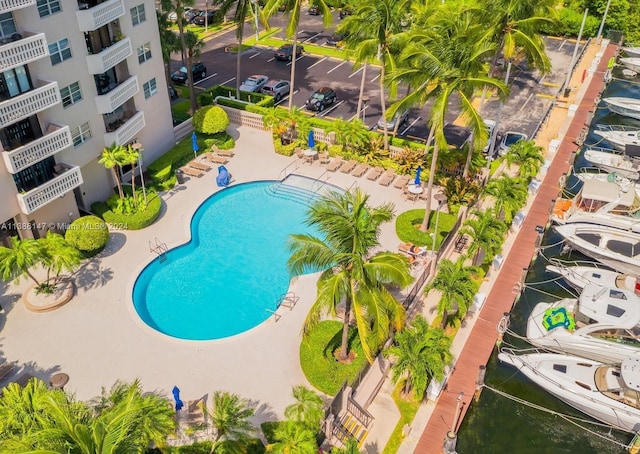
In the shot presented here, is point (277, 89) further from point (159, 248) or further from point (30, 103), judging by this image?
point (30, 103)

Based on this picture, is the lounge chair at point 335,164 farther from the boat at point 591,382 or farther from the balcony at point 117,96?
the boat at point 591,382

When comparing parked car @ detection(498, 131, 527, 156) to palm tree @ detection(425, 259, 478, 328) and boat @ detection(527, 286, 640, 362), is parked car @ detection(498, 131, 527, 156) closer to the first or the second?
boat @ detection(527, 286, 640, 362)

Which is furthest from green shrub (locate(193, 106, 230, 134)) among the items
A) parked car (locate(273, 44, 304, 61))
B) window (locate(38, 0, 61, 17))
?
parked car (locate(273, 44, 304, 61))

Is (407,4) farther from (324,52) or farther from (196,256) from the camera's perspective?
(324,52)

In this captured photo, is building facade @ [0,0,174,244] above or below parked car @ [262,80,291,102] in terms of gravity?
above

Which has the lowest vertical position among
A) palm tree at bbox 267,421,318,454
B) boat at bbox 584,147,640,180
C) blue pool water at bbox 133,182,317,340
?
blue pool water at bbox 133,182,317,340

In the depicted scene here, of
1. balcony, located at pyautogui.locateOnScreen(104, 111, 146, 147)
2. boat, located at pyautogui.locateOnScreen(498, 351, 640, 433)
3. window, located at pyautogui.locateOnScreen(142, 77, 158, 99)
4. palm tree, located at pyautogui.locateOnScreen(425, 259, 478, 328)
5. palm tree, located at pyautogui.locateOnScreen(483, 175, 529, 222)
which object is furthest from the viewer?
window, located at pyautogui.locateOnScreen(142, 77, 158, 99)

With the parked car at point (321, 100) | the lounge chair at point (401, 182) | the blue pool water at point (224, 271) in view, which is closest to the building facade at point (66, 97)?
the blue pool water at point (224, 271)

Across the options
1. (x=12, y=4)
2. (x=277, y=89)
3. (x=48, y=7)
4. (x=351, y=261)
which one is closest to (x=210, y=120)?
(x=277, y=89)
